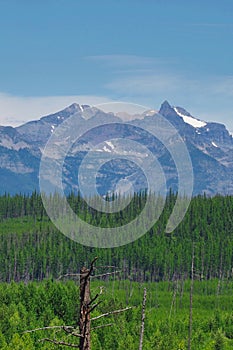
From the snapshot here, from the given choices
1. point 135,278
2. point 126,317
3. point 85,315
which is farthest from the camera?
point 135,278

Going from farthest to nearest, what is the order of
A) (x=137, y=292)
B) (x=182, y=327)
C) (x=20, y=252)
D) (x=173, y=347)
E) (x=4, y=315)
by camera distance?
1. (x=20, y=252)
2. (x=137, y=292)
3. (x=182, y=327)
4. (x=4, y=315)
5. (x=173, y=347)

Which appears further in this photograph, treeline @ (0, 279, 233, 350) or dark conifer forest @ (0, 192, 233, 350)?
dark conifer forest @ (0, 192, 233, 350)

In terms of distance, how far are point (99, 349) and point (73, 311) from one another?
1285 inches

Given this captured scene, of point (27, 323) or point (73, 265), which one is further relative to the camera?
point (73, 265)

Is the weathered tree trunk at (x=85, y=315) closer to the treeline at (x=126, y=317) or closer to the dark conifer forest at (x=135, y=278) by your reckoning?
the treeline at (x=126, y=317)

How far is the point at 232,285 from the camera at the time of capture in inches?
6619

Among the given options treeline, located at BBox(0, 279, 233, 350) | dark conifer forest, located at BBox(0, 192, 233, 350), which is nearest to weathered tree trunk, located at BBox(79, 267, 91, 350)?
treeline, located at BBox(0, 279, 233, 350)

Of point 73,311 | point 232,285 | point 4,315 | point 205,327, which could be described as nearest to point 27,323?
point 4,315

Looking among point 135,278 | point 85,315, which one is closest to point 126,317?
point 135,278

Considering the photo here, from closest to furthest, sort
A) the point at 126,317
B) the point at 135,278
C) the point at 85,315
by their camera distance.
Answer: the point at 85,315, the point at 126,317, the point at 135,278

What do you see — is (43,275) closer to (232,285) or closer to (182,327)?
(232,285)

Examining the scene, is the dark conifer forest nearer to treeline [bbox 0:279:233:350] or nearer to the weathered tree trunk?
treeline [bbox 0:279:233:350]

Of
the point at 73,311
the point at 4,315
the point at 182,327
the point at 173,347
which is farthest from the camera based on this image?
the point at 73,311

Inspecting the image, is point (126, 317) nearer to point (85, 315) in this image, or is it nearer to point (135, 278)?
point (135, 278)
